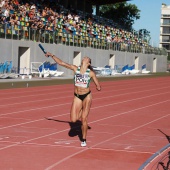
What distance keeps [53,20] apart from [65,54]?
3400 millimetres

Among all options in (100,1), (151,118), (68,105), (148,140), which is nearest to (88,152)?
(148,140)

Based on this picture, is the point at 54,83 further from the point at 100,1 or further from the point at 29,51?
the point at 100,1

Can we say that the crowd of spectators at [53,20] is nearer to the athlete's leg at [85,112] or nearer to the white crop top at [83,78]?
the white crop top at [83,78]

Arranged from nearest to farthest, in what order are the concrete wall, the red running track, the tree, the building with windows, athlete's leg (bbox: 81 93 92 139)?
1. the red running track
2. athlete's leg (bbox: 81 93 92 139)
3. the concrete wall
4. the tree
5. the building with windows

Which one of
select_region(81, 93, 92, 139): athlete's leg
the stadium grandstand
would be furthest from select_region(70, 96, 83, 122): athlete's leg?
the stadium grandstand

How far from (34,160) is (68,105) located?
12529mm

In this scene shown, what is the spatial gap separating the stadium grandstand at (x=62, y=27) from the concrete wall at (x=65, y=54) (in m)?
0.40

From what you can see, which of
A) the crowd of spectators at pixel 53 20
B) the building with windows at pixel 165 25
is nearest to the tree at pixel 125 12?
the crowd of spectators at pixel 53 20

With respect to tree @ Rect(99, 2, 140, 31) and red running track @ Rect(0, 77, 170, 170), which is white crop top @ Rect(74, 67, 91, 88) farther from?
tree @ Rect(99, 2, 140, 31)

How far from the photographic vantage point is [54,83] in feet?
127

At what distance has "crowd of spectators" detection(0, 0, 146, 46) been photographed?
129 ft

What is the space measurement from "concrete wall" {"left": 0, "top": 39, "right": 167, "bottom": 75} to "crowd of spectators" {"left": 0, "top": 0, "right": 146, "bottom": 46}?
1295mm

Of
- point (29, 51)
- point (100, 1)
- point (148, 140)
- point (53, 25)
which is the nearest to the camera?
point (148, 140)

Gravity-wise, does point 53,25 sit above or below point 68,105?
above
